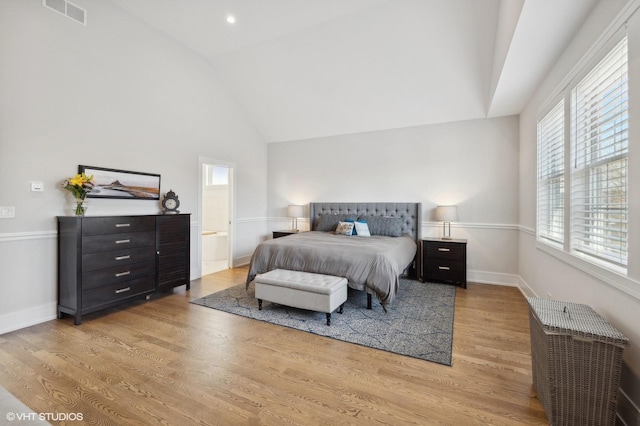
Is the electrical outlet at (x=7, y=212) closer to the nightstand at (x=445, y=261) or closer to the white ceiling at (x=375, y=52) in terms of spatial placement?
the white ceiling at (x=375, y=52)

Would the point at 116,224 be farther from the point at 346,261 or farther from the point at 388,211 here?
the point at 388,211

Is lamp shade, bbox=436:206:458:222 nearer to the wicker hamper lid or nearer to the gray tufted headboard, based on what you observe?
the gray tufted headboard

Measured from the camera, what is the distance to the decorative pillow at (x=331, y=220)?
544 centimetres

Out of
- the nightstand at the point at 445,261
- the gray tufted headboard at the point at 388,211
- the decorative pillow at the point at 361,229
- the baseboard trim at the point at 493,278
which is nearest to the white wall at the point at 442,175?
the baseboard trim at the point at 493,278

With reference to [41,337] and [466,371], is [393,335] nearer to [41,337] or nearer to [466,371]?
[466,371]

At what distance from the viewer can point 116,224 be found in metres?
3.24

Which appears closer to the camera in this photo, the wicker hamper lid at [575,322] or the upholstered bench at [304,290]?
the wicker hamper lid at [575,322]

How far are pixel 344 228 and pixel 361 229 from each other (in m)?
0.30

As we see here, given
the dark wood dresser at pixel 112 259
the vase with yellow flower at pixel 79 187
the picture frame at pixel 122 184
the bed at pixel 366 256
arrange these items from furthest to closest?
the picture frame at pixel 122 184, the bed at pixel 366 256, the vase with yellow flower at pixel 79 187, the dark wood dresser at pixel 112 259

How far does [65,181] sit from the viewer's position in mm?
3125

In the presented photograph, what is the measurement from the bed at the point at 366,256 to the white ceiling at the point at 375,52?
1816 mm

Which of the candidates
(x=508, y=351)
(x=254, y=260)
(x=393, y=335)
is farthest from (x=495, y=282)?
(x=254, y=260)

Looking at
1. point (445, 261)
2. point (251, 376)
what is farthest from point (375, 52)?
point (251, 376)

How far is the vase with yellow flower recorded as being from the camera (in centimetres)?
305
